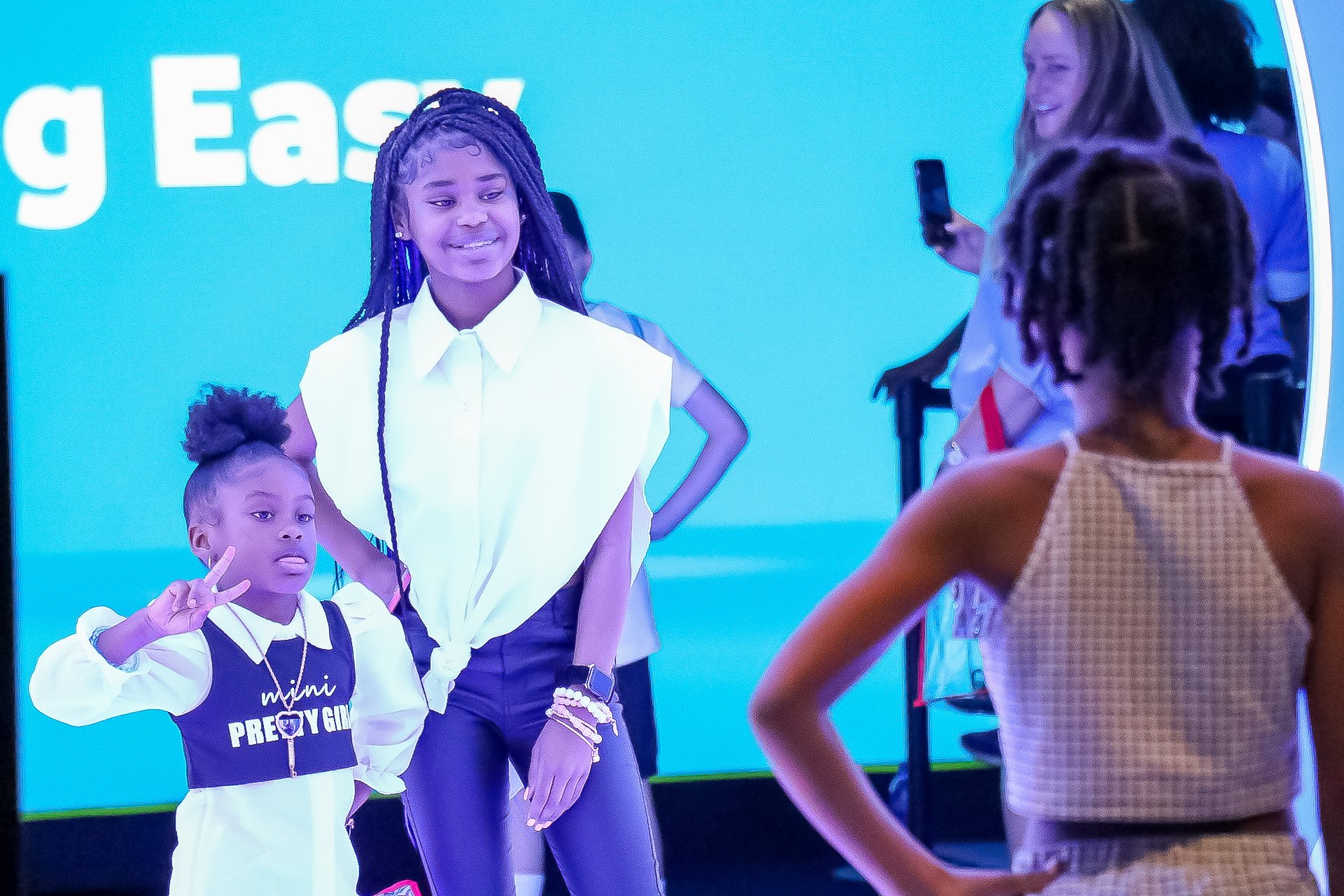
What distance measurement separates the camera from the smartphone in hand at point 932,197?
3006mm

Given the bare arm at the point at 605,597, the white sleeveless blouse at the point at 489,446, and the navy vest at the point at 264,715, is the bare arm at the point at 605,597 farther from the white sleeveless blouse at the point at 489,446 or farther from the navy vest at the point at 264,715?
the navy vest at the point at 264,715

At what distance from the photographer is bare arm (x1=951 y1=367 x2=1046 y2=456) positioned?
2.62m

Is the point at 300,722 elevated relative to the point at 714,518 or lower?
lower

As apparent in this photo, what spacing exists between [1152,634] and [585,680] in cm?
115

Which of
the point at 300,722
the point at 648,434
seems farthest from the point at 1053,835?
the point at 300,722

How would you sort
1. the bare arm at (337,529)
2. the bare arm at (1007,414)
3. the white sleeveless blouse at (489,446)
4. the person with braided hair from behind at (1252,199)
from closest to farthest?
the white sleeveless blouse at (489,446), the bare arm at (337,529), the bare arm at (1007,414), the person with braided hair from behind at (1252,199)

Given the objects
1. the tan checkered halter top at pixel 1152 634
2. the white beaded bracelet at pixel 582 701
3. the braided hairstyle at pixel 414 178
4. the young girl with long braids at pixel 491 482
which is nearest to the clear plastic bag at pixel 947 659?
the young girl with long braids at pixel 491 482

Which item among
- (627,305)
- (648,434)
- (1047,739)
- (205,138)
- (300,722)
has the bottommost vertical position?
(300,722)

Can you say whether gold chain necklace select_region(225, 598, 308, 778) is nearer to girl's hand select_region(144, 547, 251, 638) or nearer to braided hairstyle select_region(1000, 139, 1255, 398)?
girl's hand select_region(144, 547, 251, 638)

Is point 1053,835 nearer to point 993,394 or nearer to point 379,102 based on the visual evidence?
point 993,394

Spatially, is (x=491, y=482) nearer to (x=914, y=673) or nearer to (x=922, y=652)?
(x=922, y=652)

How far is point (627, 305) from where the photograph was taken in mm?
3508

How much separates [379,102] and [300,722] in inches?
66.5

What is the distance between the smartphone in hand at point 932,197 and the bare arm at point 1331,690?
1.90 metres
